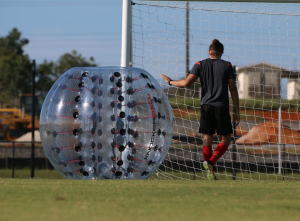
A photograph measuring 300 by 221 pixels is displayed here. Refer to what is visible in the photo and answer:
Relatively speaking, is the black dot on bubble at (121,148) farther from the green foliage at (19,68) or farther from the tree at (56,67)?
the tree at (56,67)

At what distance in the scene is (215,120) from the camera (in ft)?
19.7

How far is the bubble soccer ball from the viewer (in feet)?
18.2

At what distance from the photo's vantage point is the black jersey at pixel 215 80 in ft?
19.6

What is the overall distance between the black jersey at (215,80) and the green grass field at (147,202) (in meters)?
1.57

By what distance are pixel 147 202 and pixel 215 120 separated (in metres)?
2.65

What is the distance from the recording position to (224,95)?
19.7 feet

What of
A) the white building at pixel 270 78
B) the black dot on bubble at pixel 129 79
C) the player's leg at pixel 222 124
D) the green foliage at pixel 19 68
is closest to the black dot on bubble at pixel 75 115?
the black dot on bubble at pixel 129 79

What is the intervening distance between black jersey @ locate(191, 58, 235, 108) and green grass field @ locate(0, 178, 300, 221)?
157cm

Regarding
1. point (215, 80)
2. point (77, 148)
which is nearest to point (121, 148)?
point (77, 148)

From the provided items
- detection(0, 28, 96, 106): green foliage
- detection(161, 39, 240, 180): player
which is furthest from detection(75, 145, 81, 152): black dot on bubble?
detection(0, 28, 96, 106): green foliage

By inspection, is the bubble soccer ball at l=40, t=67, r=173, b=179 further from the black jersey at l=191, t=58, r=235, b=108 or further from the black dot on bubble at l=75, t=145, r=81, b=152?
the black jersey at l=191, t=58, r=235, b=108

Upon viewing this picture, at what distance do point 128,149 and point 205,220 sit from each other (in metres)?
2.83

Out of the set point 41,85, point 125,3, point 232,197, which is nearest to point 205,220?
point 232,197

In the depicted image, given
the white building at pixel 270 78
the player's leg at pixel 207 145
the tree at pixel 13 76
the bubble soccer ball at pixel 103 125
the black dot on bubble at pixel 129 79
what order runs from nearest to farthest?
the bubble soccer ball at pixel 103 125
the black dot on bubble at pixel 129 79
the player's leg at pixel 207 145
the white building at pixel 270 78
the tree at pixel 13 76
